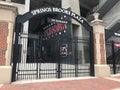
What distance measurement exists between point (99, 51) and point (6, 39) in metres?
7.11

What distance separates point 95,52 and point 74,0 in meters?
16.8

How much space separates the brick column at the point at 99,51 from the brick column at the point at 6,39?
654 centimetres

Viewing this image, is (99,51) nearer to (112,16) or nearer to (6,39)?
(6,39)

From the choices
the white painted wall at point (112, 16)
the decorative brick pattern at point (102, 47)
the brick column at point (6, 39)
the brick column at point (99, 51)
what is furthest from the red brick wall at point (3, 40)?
the white painted wall at point (112, 16)

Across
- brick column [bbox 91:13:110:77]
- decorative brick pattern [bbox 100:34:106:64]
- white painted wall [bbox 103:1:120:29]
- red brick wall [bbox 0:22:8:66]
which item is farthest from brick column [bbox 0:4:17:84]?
white painted wall [bbox 103:1:120:29]

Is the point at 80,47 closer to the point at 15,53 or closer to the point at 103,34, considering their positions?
the point at 103,34

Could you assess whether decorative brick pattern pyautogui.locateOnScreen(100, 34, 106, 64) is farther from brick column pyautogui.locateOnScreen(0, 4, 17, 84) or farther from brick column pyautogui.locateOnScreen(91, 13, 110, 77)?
brick column pyautogui.locateOnScreen(0, 4, 17, 84)

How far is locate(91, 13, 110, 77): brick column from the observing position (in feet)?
46.2

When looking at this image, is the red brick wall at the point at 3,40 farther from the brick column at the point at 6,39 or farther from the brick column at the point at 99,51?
the brick column at the point at 99,51

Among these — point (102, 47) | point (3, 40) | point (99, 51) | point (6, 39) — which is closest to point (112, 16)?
point (102, 47)

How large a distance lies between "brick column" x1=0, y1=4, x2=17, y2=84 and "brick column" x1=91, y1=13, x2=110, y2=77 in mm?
6539

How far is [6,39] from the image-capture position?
1058 centimetres

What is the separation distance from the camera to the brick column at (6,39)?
10227 millimetres

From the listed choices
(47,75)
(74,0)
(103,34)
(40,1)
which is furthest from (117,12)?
(47,75)
